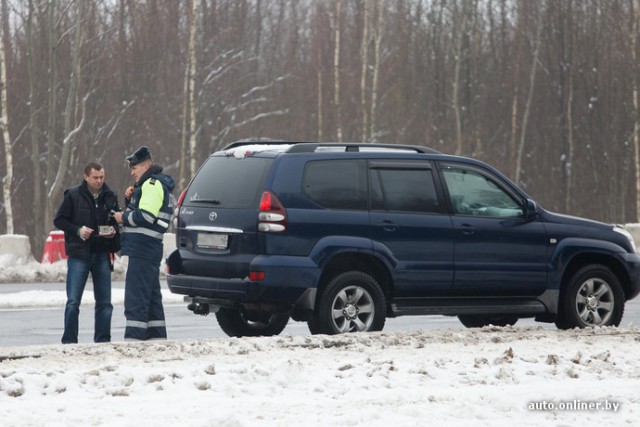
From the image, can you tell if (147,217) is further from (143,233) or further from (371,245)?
(371,245)

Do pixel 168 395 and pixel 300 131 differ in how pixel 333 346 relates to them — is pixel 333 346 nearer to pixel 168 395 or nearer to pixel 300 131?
pixel 168 395

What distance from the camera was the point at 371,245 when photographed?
40.1ft

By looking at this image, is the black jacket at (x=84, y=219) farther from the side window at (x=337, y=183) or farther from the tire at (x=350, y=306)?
the tire at (x=350, y=306)

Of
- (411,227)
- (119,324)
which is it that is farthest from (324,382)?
(119,324)

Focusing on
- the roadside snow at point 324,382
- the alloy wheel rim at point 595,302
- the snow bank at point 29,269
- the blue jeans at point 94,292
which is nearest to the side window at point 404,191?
the roadside snow at point 324,382

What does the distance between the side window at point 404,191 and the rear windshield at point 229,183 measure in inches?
43.8

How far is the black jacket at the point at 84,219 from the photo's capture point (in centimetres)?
1251

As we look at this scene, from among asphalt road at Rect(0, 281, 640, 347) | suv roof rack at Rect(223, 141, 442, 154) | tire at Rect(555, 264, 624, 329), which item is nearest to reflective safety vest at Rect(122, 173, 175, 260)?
suv roof rack at Rect(223, 141, 442, 154)

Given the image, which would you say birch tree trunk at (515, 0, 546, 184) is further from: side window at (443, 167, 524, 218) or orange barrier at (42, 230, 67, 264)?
side window at (443, 167, 524, 218)

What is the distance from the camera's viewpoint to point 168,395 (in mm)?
8719

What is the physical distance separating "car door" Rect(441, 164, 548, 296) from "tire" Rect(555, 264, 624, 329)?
41cm

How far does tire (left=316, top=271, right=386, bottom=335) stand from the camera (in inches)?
475

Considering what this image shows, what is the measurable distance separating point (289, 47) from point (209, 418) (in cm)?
5810

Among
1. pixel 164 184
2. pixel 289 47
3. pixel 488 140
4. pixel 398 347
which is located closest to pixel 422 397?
pixel 398 347
